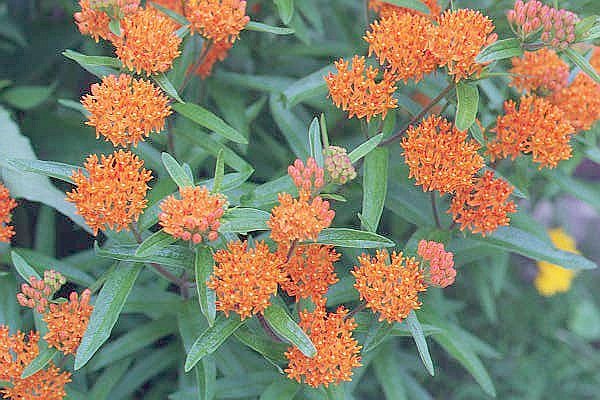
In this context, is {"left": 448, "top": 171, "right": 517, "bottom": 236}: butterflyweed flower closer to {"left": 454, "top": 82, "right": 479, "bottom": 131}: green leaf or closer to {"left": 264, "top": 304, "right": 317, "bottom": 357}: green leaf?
{"left": 454, "top": 82, "right": 479, "bottom": 131}: green leaf

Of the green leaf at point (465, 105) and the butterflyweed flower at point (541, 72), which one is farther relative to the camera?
the butterflyweed flower at point (541, 72)

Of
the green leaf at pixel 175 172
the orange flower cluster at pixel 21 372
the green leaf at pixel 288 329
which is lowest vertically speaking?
the orange flower cluster at pixel 21 372

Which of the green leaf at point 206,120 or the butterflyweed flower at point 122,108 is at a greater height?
the butterflyweed flower at point 122,108

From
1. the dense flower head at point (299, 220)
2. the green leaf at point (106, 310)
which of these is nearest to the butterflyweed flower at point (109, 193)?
the green leaf at point (106, 310)

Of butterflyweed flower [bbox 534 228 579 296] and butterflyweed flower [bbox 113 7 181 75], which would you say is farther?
butterflyweed flower [bbox 534 228 579 296]

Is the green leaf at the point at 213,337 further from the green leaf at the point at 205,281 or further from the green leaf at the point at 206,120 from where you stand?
the green leaf at the point at 206,120

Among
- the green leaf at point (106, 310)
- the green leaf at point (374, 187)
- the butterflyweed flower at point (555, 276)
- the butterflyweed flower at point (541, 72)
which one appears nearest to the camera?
the green leaf at point (106, 310)

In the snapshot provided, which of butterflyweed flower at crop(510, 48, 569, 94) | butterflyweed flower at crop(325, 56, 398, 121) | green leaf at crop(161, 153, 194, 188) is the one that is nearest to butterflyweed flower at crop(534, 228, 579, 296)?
butterflyweed flower at crop(510, 48, 569, 94)
